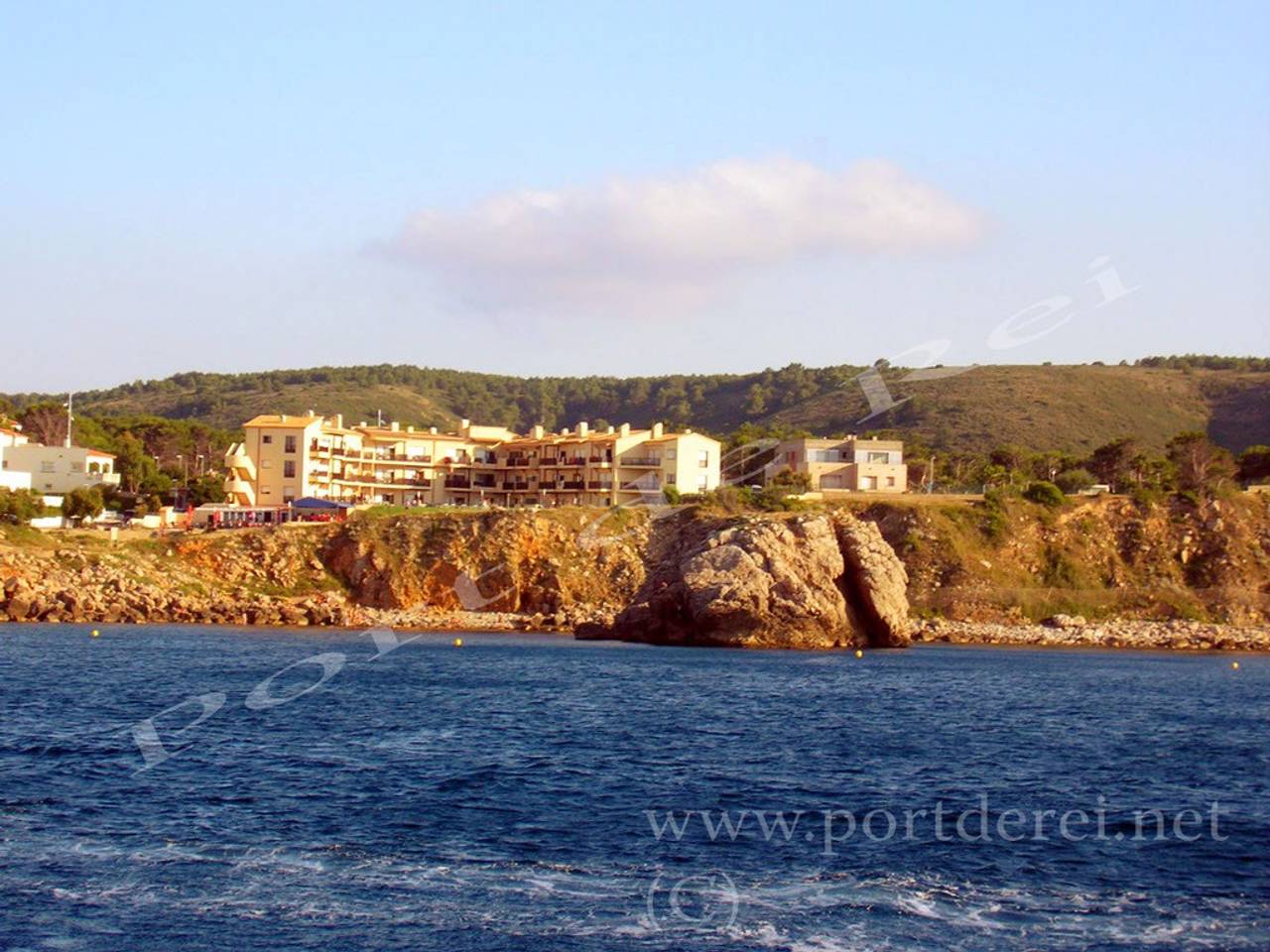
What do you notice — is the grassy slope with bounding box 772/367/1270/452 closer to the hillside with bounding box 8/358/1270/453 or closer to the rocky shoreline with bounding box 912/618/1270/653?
the hillside with bounding box 8/358/1270/453

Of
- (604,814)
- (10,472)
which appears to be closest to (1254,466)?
(10,472)

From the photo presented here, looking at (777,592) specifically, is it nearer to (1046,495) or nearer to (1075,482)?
(1046,495)

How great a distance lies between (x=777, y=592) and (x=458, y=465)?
4396 cm

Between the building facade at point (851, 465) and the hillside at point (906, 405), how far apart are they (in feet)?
121

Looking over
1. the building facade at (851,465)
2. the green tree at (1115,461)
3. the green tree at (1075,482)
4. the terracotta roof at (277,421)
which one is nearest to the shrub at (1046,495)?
the green tree at (1075,482)

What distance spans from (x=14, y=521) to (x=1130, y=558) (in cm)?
5971

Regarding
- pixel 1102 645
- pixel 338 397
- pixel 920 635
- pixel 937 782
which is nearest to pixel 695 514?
pixel 920 635

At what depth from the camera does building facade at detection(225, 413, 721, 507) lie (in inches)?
3573

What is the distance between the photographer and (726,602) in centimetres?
6222

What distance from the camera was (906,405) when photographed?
14925 cm

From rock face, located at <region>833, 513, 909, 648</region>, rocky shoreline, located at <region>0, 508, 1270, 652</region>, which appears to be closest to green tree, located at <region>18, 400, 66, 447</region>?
rocky shoreline, located at <region>0, 508, 1270, 652</region>

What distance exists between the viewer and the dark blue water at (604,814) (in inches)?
667

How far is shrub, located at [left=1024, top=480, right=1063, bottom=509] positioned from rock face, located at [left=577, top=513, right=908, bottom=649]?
20.4m

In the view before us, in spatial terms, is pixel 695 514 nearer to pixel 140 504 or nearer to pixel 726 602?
pixel 726 602
